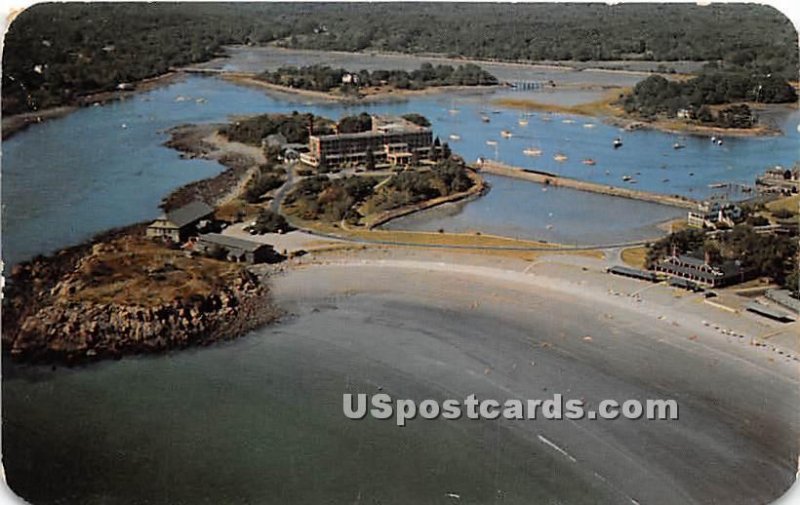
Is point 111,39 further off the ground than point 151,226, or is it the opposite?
point 111,39

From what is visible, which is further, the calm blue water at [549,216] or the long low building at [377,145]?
the long low building at [377,145]

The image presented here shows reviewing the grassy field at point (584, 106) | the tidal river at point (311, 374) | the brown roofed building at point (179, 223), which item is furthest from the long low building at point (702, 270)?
the brown roofed building at point (179, 223)

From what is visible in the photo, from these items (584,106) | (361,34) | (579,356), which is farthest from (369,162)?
(579,356)

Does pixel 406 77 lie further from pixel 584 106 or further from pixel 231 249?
pixel 231 249

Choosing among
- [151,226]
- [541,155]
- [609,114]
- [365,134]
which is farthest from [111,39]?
[609,114]

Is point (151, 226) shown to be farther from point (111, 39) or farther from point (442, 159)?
point (442, 159)

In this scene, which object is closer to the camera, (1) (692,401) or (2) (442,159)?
(1) (692,401)

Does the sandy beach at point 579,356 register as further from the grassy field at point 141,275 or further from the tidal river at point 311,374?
the grassy field at point 141,275

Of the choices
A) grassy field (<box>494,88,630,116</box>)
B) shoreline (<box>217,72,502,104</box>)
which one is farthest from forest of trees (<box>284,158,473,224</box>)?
grassy field (<box>494,88,630,116</box>)
